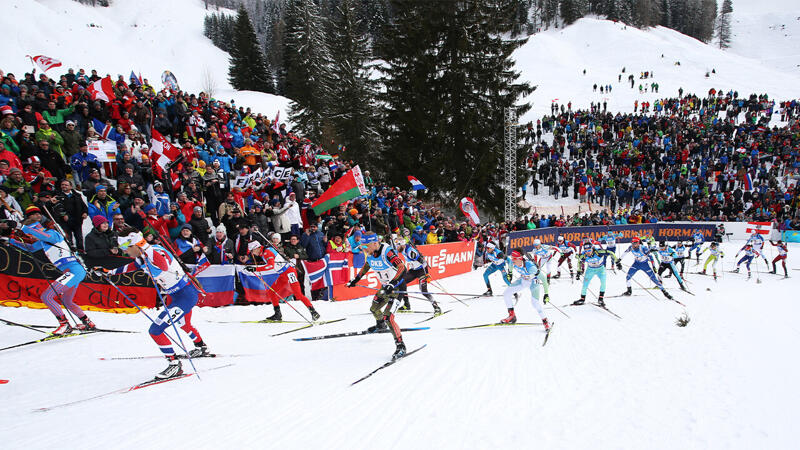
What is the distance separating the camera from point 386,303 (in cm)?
785

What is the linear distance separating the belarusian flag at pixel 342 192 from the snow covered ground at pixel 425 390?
476 cm

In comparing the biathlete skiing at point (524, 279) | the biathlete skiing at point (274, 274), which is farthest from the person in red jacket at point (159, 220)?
the biathlete skiing at point (524, 279)

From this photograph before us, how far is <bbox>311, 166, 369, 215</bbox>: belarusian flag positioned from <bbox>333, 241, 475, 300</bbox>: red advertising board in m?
2.21

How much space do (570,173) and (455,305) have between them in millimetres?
26432

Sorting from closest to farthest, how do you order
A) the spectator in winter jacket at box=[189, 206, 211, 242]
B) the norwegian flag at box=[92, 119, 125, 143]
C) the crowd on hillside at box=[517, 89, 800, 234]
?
1. the spectator in winter jacket at box=[189, 206, 211, 242]
2. the norwegian flag at box=[92, 119, 125, 143]
3. the crowd on hillside at box=[517, 89, 800, 234]

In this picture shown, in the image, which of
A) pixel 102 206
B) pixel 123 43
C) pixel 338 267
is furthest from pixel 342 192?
pixel 123 43

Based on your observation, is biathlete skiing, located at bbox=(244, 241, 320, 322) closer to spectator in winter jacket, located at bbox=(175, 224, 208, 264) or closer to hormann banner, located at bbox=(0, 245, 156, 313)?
spectator in winter jacket, located at bbox=(175, 224, 208, 264)

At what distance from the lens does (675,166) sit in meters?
34.0

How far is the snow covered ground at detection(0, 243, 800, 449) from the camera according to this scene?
483 centimetres

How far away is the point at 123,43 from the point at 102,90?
63.2 m

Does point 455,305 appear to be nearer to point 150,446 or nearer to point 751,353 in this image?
point 751,353

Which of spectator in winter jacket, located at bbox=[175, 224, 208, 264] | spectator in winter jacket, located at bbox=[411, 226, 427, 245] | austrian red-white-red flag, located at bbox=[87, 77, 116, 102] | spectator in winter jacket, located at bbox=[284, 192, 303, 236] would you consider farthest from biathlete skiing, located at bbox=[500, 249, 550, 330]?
austrian red-white-red flag, located at bbox=[87, 77, 116, 102]

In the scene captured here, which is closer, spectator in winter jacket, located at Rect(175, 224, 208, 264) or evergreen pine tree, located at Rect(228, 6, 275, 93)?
spectator in winter jacket, located at Rect(175, 224, 208, 264)

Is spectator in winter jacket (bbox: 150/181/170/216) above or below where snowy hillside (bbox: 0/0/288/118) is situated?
below
